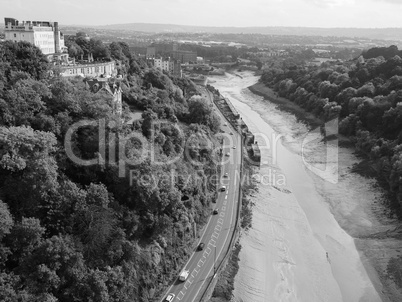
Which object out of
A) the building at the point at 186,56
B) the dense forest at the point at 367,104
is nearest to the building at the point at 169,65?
the dense forest at the point at 367,104

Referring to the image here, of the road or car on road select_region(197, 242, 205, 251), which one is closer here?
the road

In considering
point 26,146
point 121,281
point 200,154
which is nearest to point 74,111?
point 26,146

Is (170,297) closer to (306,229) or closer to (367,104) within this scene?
(306,229)

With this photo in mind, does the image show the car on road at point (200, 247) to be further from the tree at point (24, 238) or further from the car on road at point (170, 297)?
the tree at point (24, 238)

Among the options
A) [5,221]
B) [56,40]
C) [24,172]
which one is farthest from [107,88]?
[5,221]

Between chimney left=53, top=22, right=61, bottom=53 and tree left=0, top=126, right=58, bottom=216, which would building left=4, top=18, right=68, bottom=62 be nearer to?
chimney left=53, top=22, right=61, bottom=53

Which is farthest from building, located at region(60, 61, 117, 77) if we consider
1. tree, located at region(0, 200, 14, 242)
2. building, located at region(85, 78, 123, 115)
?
tree, located at region(0, 200, 14, 242)
